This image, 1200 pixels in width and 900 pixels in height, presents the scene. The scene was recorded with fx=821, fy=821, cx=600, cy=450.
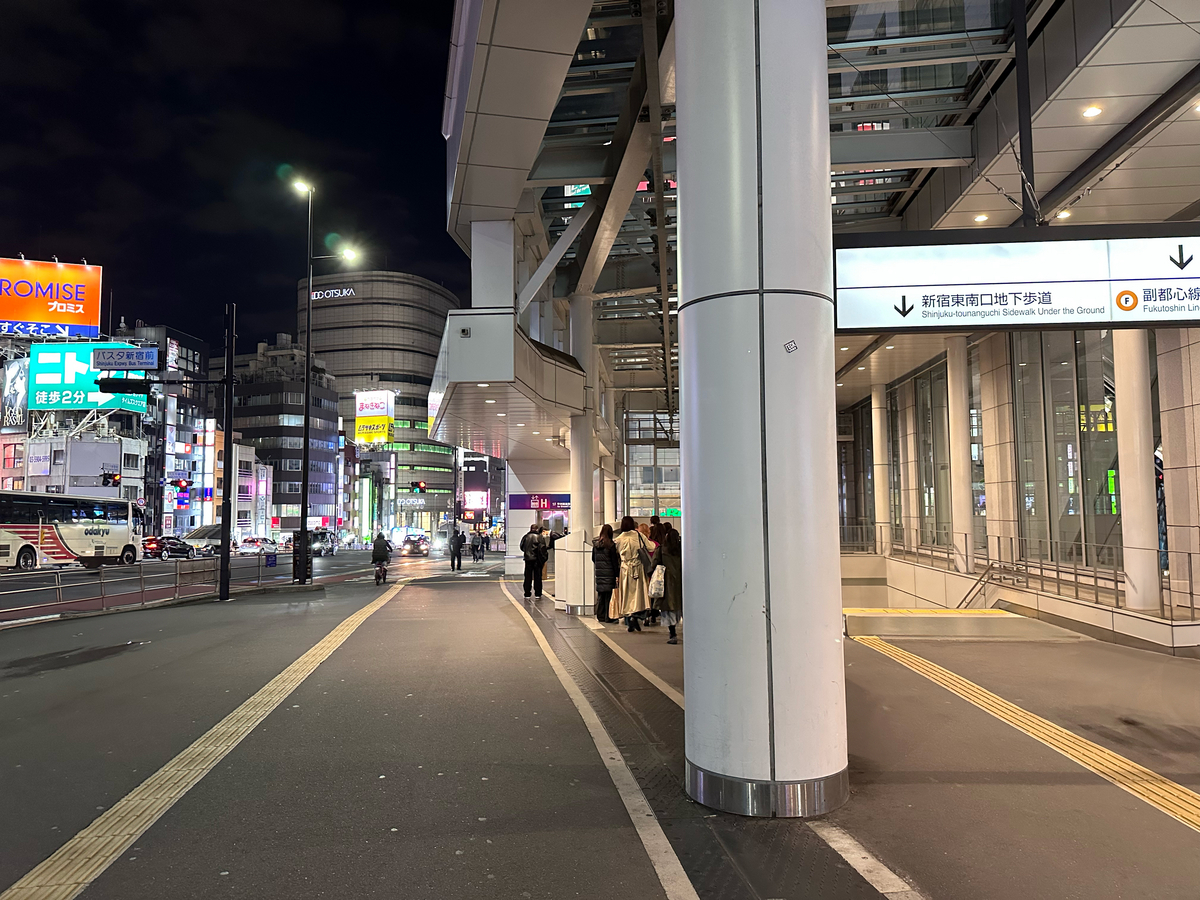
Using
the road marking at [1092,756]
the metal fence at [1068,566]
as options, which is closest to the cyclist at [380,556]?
the metal fence at [1068,566]

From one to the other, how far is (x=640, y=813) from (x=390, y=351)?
4924 inches

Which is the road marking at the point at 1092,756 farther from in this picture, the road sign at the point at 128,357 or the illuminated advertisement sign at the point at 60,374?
the illuminated advertisement sign at the point at 60,374

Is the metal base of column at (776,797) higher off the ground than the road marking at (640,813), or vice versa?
the metal base of column at (776,797)

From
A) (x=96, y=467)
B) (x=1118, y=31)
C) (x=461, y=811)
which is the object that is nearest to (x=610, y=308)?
(x=1118, y=31)

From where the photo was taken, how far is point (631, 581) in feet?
40.7

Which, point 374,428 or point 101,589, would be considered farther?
point 374,428

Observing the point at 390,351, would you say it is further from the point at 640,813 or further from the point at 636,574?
the point at 640,813

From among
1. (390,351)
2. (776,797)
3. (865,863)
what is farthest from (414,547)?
(390,351)

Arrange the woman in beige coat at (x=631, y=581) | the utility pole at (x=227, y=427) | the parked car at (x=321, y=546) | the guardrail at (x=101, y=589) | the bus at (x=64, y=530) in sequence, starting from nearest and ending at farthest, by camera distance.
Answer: the woman in beige coat at (x=631, y=581) < the guardrail at (x=101, y=589) < the utility pole at (x=227, y=427) < the bus at (x=64, y=530) < the parked car at (x=321, y=546)

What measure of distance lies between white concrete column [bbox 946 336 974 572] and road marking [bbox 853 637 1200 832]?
1229 cm

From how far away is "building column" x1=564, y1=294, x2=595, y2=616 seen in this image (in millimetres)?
15062

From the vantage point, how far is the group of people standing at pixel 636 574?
11.4 metres

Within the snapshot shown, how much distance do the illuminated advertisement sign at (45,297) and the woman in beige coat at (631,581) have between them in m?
51.2

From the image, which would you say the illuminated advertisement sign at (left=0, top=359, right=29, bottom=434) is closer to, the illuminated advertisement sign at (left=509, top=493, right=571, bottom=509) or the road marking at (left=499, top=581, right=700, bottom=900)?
the illuminated advertisement sign at (left=509, top=493, right=571, bottom=509)
